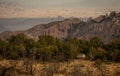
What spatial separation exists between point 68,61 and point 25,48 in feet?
45.5

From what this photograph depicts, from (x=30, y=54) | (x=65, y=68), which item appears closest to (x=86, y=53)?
(x=30, y=54)

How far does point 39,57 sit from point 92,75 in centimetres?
2644

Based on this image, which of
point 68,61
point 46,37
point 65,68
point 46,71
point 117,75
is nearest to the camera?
point 46,71

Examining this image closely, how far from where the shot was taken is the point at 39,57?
7662 centimetres

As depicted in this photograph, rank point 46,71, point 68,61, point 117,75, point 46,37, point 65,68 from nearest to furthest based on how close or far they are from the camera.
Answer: point 46,71
point 117,75
point 65,68
point 68,61
point 46,37

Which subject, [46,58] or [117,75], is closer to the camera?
[117,75]

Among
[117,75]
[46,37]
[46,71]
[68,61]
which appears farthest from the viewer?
[46,37]

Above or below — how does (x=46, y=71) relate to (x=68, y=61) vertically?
above

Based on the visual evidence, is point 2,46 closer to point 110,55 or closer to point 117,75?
point 110,55

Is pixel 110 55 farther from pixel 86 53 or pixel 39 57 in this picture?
pixel 39 57

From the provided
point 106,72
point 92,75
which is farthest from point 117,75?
point 92,75

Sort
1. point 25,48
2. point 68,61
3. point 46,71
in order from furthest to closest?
point 25,48
point 68,61
point 46,71

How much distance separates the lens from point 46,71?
50219 millimetres

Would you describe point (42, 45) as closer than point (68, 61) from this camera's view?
No
